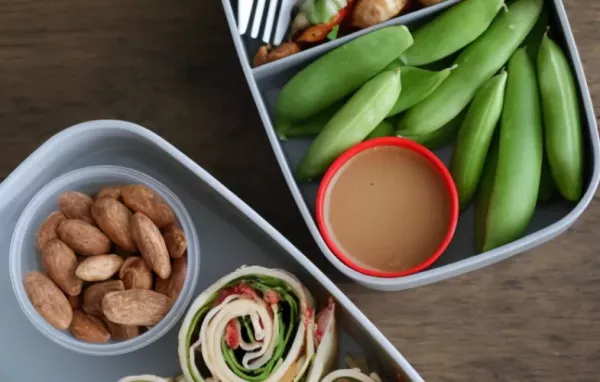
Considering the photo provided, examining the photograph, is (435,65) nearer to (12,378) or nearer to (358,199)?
(358,199)

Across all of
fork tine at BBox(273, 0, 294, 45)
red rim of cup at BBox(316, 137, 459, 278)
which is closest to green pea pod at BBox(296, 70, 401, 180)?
red rim of cup at BBox(316, 137, 459, 278)

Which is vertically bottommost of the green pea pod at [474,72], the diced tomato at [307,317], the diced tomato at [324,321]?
the diced tomato at [324,321]

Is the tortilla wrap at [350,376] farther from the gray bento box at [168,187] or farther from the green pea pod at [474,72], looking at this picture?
the green pea pod at [474,72]

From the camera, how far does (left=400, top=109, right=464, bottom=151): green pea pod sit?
0.84 metres

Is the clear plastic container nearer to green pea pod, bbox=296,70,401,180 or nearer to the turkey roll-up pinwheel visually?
the turkey roll-up pinwheel

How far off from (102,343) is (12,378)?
115mm

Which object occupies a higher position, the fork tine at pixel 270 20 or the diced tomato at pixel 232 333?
the fork tine at pixel 270 20

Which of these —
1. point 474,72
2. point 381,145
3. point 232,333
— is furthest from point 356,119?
point 232,333

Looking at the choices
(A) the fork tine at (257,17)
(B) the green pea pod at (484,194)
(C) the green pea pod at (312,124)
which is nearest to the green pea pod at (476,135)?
(B) the green pea pod at (484,194)

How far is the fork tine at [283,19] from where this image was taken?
2.88 ft

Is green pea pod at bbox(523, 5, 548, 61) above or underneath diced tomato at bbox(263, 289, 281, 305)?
above

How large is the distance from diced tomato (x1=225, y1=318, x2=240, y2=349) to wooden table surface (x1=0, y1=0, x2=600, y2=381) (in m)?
0.13

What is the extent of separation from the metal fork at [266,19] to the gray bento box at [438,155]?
0.04 ft

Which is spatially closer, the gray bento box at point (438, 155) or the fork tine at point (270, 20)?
the gray bento box at point (438, 155)
